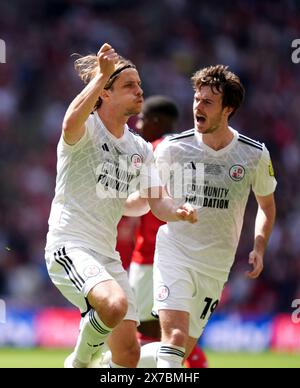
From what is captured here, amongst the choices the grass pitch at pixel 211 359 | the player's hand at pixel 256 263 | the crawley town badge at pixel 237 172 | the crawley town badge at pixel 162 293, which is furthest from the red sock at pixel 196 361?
the grass pitch at pixel 211 359

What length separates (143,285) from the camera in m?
9.54

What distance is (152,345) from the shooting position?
24.7ft

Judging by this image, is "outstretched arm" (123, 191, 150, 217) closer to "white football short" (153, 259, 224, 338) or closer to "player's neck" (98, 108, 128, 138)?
"white football short" (153, 259, 224, 338)

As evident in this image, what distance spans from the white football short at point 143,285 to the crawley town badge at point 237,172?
228 centimetres

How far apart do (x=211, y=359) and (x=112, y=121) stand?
22.7 ft

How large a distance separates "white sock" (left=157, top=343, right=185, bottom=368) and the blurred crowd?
8612 mm

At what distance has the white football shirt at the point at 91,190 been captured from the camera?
22.2 feet

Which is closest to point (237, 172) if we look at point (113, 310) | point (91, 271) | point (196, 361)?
point (91, 271)

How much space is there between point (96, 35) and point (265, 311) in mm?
6350

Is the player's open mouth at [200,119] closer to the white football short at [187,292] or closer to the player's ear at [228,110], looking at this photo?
the player's ear at [228,110]

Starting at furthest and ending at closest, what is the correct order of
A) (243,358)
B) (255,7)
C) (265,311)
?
1. (255,7)
2. (265,311)
3. (243,358)

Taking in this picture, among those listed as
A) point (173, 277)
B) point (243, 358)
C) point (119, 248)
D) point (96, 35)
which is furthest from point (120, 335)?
point (96, 35)

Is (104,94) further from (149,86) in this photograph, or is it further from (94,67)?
(149,86)

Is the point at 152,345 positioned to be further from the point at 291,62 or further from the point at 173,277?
the point at 291,62
